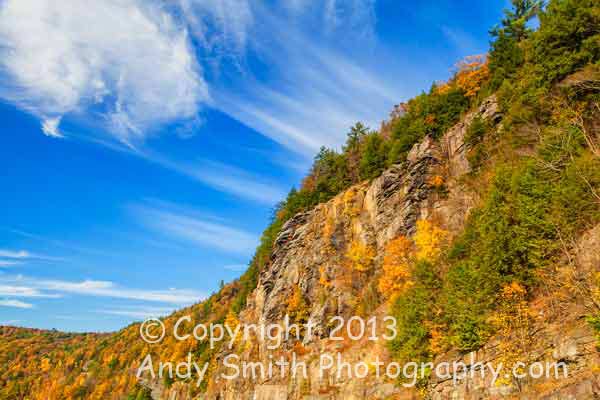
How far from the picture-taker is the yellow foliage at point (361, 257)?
44531mm

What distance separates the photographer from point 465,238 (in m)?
28.1

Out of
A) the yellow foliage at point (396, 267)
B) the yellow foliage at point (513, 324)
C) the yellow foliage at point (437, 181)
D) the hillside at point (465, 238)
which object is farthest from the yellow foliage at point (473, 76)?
the yellow foliage at point (513, 324)

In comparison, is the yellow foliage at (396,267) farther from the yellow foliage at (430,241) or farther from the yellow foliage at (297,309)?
the yellow foliage at (297,309)

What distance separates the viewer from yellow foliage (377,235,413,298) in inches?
1436

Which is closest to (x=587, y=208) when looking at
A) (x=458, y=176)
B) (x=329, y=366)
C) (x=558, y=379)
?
(x=558, y=379)

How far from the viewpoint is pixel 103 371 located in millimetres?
155250

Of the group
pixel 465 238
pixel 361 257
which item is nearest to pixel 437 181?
pixel 361 257

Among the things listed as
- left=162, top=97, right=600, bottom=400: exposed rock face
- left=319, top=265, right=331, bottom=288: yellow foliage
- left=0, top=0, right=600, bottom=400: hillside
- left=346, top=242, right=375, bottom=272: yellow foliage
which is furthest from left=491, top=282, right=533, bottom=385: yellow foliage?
left=319, top=265, right=331, bottom=288: yellow foliage

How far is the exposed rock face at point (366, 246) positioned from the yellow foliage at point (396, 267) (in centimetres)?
203

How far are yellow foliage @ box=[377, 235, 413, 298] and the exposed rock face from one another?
6.65 feet


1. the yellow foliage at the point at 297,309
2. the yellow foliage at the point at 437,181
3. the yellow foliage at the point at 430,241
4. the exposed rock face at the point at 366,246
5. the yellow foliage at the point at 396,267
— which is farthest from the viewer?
the yellow foliage at the point at 297,309

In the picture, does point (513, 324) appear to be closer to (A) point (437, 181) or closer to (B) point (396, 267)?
(B) point (396, 267)

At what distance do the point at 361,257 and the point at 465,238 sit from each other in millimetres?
18027

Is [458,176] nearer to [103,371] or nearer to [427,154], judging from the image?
[427,154]
